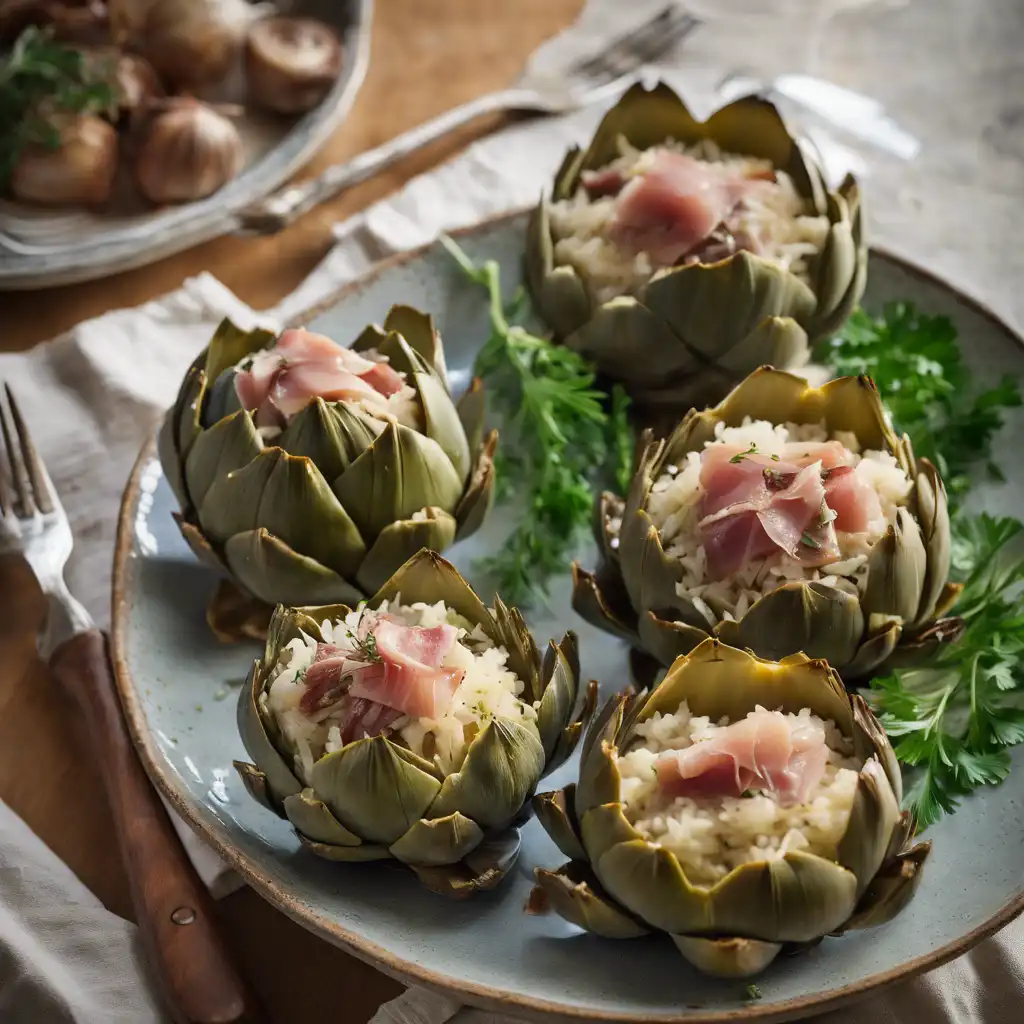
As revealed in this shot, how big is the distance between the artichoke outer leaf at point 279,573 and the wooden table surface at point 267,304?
1.05 ft

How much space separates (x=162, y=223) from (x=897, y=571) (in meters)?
1.31

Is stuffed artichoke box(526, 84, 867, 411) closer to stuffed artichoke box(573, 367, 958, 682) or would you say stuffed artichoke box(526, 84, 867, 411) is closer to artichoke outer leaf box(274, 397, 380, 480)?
stuffed artichoke box(573, 367, 958, 682)

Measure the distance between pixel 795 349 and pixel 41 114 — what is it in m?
1.26

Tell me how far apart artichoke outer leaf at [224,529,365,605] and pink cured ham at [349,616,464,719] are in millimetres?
210

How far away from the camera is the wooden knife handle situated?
4.12 ft

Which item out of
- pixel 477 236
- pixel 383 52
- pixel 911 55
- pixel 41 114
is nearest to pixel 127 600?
pixel 477 236

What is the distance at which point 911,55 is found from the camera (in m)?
2.51

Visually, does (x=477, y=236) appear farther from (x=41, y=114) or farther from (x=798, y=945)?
(x=798, y=945)

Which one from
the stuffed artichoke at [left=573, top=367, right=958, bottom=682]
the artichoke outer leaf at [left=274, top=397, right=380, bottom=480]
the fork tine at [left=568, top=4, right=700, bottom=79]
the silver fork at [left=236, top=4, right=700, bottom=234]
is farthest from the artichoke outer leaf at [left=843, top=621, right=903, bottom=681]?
the fork tine at [left=568, top=4, right=700, bottom=79]

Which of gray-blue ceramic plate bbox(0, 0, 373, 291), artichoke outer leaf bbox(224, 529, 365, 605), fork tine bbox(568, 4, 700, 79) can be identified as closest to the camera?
artichoke outer leaf bbox(224, 529, 365, 605)

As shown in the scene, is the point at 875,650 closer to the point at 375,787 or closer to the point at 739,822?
the point at 739,822

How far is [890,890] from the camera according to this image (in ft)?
3.72

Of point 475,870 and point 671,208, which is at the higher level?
point 671,208

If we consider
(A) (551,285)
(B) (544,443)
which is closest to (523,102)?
(A) (551,285)
